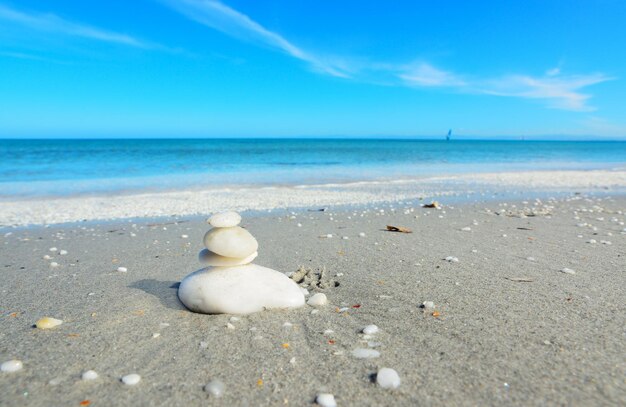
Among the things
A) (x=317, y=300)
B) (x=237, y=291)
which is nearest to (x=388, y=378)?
(x=317, y=300)

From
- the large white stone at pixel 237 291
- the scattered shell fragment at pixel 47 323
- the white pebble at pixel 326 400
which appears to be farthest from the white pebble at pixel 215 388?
the scattered shell fragment at pixel 47 323

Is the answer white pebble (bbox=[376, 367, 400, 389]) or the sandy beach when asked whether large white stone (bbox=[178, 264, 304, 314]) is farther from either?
white pebble (bbox=[376, 367, 400, 389])

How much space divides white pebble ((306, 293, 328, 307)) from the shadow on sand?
1047 millimetres

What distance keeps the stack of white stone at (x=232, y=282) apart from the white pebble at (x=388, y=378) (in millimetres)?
1236

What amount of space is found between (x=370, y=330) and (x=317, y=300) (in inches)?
27.1

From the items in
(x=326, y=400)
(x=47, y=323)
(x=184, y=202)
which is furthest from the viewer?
(x=184, y=202)

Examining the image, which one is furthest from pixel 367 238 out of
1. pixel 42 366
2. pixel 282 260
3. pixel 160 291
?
pixel 42 366

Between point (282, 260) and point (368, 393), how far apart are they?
3.23 metres

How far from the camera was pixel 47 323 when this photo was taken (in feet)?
10.5

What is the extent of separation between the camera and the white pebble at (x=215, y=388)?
2293 millimetres

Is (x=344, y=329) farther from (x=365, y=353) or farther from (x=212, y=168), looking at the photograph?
(x=212, y=168)

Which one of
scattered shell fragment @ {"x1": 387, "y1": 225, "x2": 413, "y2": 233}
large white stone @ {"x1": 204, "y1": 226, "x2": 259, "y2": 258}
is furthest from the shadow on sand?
scattered shell fragment @ {"x1": 387, "y1": 225, "x2": 413, "y2": 233}

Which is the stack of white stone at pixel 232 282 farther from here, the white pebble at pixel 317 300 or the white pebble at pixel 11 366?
the white pebble at pixel 11 366

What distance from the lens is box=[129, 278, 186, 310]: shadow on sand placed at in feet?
12.1
